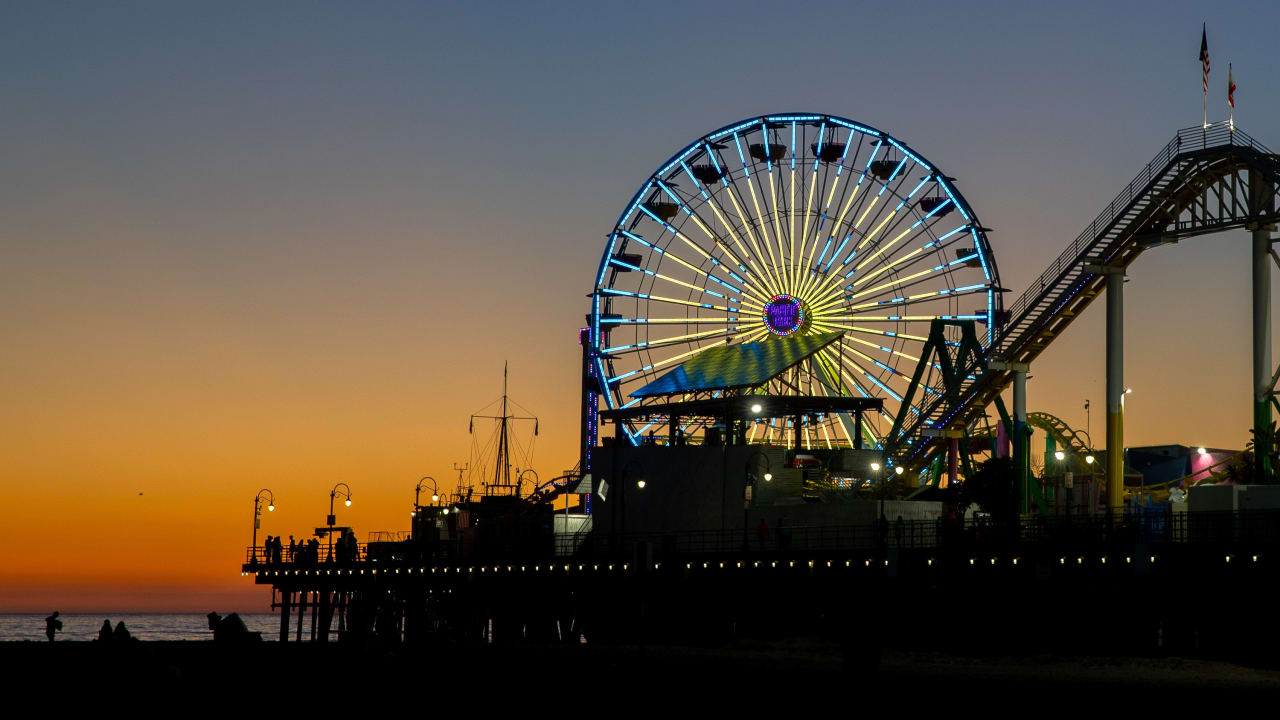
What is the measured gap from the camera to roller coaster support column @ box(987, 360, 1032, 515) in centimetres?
6050

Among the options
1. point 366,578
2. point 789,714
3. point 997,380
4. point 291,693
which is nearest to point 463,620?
point 366,578

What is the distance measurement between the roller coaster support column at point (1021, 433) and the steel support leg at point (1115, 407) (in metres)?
4.62

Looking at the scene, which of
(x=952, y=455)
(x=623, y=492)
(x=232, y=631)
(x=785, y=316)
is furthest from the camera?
(x=785, y=316)

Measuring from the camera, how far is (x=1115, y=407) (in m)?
55.7

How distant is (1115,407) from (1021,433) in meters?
7.17

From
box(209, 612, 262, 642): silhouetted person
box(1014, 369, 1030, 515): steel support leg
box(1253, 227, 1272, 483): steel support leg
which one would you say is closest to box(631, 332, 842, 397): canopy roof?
box(1014, 369, 1030, 515): steel support leg

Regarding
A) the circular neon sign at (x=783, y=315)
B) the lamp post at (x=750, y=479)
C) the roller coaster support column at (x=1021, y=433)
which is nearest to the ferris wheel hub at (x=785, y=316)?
the circular neon sign at (x=783, y=315)

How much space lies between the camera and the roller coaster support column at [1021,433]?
6050 cm

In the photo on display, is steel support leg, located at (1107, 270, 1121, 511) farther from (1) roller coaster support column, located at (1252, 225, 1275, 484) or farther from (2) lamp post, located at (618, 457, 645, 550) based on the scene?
(2) lamp post, located at (618, 457, 645, 550)

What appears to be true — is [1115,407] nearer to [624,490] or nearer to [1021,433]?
[1021,433]

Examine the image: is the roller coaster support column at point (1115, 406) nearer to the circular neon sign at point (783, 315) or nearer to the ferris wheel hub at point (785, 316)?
the ferris wheel hub at point (785, 316)

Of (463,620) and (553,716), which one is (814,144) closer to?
(463,620)

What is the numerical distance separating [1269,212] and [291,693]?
34.5m

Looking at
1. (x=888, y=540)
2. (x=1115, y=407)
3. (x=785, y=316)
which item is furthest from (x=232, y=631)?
(x=785, y=316)
